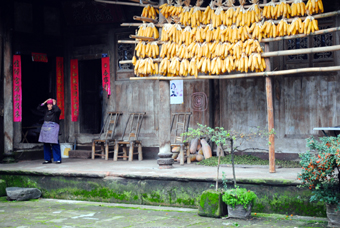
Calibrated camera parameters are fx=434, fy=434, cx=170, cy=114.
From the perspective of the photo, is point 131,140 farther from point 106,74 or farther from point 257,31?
point 257,31

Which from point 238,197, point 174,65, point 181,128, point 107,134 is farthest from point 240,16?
point 107,134

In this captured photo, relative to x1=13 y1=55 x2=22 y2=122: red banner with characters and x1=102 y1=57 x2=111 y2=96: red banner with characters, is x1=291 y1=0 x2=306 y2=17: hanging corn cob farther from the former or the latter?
x1=13 y1=55 x2=22 y2=122: red banner with characters

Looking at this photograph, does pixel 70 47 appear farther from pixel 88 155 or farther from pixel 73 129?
pixel 88 155

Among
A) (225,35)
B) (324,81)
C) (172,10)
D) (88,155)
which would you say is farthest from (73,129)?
(324,81)

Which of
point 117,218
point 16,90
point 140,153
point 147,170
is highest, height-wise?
point 16,90

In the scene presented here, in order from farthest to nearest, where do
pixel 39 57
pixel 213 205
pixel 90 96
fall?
pixel 90 96
pixel 39 57
pixel 213 205

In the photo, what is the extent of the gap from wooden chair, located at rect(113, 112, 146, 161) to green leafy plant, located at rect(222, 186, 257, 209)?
13.9ft

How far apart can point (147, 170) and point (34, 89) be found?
6.16m

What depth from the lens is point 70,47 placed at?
11.3 metres

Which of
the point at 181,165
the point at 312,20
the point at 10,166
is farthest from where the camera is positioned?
the point at 10,166

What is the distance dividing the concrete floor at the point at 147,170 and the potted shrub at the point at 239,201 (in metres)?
0.55

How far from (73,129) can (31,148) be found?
3.95 feet

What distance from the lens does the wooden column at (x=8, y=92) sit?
32.7 ft

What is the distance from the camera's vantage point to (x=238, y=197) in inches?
224
